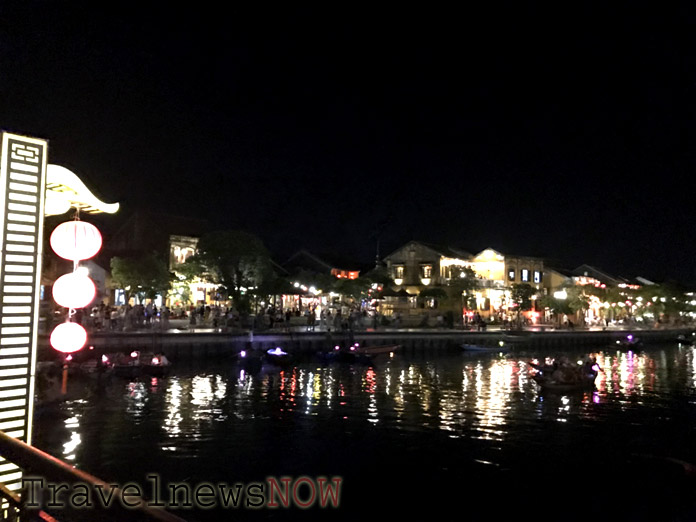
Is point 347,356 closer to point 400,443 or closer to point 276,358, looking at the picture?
point 276,358

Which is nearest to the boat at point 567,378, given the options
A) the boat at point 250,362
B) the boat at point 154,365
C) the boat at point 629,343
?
the boat at point 250,362

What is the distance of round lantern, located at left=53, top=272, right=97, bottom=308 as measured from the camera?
9.58m

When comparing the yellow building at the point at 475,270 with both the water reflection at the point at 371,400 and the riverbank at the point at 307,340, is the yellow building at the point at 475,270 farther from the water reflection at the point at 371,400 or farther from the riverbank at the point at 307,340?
the water reflection at the point at 371,400

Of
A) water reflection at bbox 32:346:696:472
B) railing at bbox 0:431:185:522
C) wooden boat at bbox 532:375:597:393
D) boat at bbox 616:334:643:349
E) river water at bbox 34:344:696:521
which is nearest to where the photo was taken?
railing at bbox 0:431:185:522

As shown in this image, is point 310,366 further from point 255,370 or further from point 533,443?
point 533,443

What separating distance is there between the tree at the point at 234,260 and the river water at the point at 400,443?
38.8 feet

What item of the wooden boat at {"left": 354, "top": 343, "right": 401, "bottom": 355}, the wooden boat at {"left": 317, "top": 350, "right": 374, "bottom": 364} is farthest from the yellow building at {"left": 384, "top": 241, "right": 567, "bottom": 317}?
the wooden boat at {"left": 317, "top": 350, "right": 374, "bottom": 364}

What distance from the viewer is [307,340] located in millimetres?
39688

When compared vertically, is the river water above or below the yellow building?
below

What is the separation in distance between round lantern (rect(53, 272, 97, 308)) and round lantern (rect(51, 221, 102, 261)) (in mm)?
600

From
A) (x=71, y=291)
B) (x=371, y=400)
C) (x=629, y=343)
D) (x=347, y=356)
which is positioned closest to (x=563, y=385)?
(x=371, y=400)

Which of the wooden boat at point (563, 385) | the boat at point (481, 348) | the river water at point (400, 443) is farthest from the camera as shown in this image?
the boat at point (481, 348)

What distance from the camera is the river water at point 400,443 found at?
12531 millimetres

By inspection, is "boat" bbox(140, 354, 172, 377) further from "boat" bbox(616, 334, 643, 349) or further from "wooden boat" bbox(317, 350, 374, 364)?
"boat" bbox(616, 334, 643, 349)
